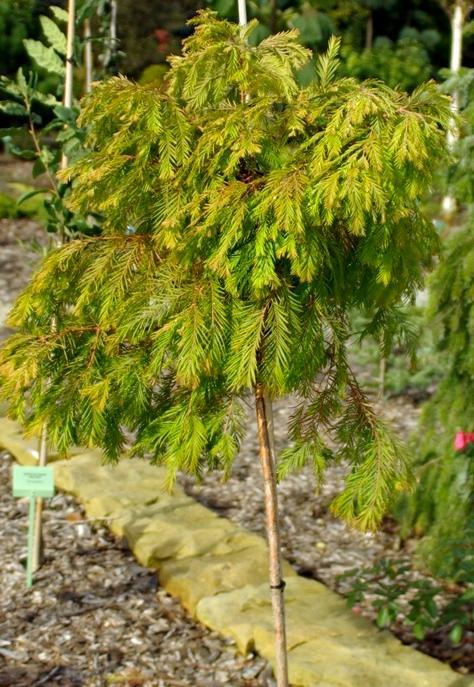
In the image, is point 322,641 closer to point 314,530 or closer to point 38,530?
point 38,530

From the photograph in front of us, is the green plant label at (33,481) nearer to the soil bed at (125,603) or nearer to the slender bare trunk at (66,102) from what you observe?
the slender bare trunk at (66,102)

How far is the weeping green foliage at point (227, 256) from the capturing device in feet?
7.14

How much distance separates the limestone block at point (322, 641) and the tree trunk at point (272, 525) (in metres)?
0.51

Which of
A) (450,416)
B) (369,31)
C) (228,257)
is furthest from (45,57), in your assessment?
(369,31)

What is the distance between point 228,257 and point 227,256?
16 millimetres

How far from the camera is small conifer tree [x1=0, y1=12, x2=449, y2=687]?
2.18m

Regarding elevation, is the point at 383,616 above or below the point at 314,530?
above

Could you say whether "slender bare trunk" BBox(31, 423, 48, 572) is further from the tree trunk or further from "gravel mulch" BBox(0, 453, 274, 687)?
the tree trunk

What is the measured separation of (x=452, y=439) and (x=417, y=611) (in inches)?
40.6

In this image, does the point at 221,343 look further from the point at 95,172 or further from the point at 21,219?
the point at 21,219

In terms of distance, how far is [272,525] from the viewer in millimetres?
2758

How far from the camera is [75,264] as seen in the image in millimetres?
2588

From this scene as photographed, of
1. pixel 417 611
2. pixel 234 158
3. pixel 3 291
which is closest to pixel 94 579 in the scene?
pixel 417 611

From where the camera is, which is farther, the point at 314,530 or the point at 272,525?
the point at 314,530
